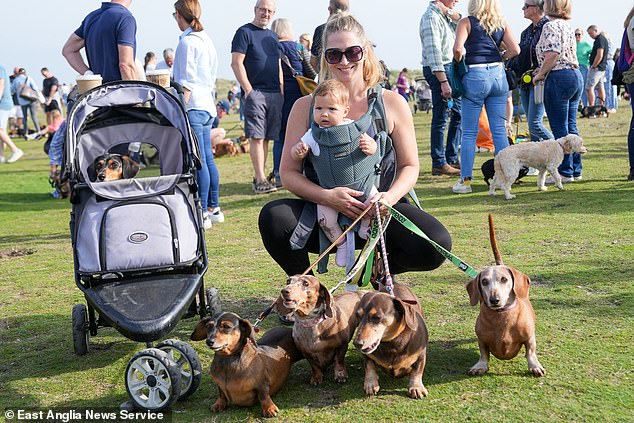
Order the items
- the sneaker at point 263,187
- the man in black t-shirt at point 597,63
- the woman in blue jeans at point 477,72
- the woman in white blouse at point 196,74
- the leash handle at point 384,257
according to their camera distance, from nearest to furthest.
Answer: the leash handle at point 384,257
the woman in white blouse at point 196,74
the woman in blue jeans at point 477,72
the sneaker at point 263,187
the man in black t-shirt at point 597,63

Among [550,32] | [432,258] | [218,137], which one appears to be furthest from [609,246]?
[218,137]

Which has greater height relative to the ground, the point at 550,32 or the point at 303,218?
the point at 550,32

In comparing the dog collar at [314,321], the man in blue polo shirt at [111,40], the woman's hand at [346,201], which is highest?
the man in blue polo shirt at [111,40]

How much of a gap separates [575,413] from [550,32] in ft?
21.1

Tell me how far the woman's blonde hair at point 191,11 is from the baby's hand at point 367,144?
14.8 ft

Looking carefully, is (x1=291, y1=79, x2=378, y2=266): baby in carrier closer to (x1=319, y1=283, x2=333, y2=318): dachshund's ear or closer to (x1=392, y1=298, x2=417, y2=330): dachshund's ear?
(x1=319, y1=283, x2=333, y2=318): dachshund's ear

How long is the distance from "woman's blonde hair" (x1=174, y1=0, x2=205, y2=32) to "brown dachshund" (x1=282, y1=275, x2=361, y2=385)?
5.12 meters

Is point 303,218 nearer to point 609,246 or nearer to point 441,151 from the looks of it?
point 609,246

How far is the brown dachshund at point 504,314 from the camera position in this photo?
332 cm

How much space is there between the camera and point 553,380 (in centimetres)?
343

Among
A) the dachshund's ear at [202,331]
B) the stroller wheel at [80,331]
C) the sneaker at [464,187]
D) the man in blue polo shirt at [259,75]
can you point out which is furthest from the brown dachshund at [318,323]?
the man in blue polo shirt at [259,75]

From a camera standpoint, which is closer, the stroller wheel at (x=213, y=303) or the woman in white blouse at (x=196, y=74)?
the stroller wheel at (x=213, y=303)

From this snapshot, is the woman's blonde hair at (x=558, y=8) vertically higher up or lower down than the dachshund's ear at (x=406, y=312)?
higher up

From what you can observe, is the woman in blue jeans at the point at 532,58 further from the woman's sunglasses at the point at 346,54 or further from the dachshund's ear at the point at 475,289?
the dachshund's ear at the point at 475,289
